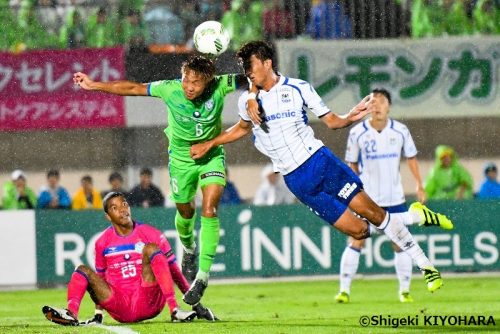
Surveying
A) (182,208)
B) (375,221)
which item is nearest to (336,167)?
(375,221)

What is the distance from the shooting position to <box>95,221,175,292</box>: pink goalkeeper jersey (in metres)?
11.9

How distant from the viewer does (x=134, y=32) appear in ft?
63.0

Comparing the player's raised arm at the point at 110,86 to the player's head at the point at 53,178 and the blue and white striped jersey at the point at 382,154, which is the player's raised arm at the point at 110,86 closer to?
the blue and white striped jersey at the point at 382,154

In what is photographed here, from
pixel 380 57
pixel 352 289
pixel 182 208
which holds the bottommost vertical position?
pixel 352 289

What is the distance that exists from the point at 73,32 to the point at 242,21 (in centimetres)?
238

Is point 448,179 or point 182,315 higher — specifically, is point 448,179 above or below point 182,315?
above

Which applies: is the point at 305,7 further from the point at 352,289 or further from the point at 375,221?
the point at 375,221

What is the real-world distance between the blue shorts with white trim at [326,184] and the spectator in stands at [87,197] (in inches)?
296

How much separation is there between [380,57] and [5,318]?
304 inches

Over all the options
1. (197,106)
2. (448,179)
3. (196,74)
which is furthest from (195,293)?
(448,179)

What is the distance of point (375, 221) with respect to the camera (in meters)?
11.4

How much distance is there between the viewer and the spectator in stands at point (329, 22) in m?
18.9

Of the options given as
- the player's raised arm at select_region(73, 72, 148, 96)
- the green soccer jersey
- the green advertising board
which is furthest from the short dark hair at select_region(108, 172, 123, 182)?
the player's raised arm at select_region(73, 72, 148, 96)

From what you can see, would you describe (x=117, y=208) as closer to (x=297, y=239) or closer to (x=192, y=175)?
(x=192, y=175)
